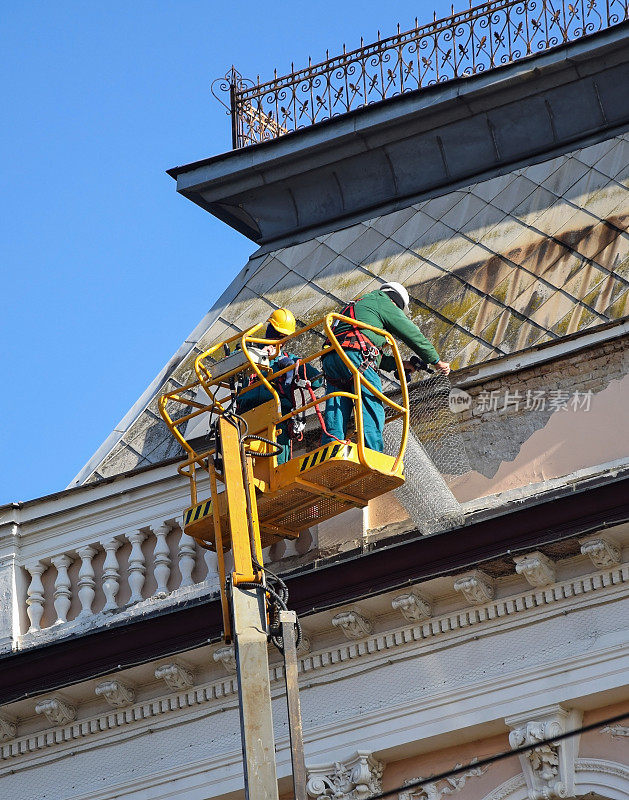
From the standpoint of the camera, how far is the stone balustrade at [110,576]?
13.7 meters

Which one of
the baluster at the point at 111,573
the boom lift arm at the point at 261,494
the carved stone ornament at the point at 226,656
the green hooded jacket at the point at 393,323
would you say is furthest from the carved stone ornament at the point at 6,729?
the green hooded jacket at the point at 393,323

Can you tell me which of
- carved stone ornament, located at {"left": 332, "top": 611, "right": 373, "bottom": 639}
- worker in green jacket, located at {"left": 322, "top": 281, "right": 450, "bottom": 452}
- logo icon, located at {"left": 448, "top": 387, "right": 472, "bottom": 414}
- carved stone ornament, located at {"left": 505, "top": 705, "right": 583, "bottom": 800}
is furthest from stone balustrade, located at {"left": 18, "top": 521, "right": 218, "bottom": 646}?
carved stone ornament, located at {"left": 505, "top": 705, "right": 583, "bottom": 800}

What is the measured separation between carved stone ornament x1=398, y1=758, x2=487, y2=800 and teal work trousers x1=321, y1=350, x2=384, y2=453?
241 centimetres

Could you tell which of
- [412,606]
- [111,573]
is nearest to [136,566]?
[111,573]

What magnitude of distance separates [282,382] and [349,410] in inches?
25.7

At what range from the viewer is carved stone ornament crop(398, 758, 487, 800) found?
12000mm

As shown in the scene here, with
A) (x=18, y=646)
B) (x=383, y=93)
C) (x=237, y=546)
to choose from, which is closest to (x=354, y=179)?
(x=383, y=93)

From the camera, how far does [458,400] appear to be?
13727mm

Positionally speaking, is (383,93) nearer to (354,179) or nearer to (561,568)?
(354,179)

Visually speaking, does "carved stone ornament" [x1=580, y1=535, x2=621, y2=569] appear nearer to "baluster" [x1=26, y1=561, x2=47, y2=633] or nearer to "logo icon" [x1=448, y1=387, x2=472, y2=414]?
"logo icon" [x1=448, y1=387, x2=472, y2=414]

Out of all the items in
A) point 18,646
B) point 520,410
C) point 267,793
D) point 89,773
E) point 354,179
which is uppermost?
point 354,179

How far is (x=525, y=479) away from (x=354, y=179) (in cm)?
765

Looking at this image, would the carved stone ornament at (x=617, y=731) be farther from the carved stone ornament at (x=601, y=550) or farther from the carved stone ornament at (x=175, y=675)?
the carved stone ornament at (x=175, y=675)

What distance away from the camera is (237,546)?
998 cm
